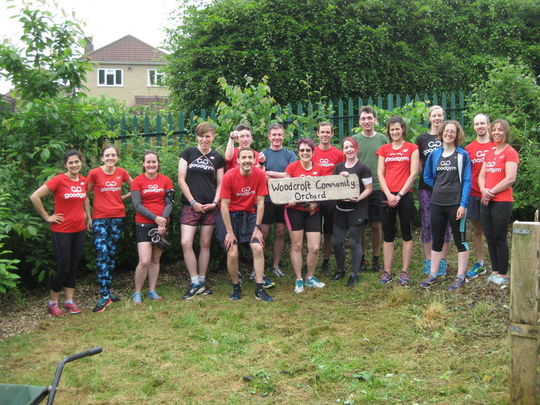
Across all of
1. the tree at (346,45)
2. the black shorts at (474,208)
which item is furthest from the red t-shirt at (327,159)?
the tree at (346,45)

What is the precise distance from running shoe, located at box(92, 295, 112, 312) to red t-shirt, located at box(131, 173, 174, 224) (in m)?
0.96

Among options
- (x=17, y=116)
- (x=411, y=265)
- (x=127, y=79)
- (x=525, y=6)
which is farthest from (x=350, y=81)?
(x=127, y=79)

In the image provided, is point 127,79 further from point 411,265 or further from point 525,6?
point 411,265

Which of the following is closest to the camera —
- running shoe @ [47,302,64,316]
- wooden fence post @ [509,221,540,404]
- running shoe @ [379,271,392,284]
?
wooden fence post @ [509,221,540,404]

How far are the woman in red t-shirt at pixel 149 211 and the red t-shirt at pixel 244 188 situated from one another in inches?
29.7

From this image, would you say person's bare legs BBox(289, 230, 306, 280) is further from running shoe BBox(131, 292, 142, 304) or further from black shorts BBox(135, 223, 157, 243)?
running shoe BBox(131, 292, 142, 304)

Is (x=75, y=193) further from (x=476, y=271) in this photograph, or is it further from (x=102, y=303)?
(x=476, y=271)

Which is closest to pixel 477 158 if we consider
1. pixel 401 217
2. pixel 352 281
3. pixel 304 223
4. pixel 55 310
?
pixel 401 217

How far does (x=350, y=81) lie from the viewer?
43.8 ft

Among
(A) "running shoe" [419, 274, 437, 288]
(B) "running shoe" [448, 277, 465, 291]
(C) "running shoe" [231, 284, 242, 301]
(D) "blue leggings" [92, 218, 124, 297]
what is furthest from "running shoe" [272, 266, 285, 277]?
(B) "running shoe" [448, 277, 465, 291]

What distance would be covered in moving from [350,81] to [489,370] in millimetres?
10163

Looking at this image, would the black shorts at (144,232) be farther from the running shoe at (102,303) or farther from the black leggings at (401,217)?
the black leggings at (401,217)

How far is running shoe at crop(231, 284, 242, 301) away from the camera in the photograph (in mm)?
6387

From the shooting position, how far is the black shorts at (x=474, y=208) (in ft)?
21.1
